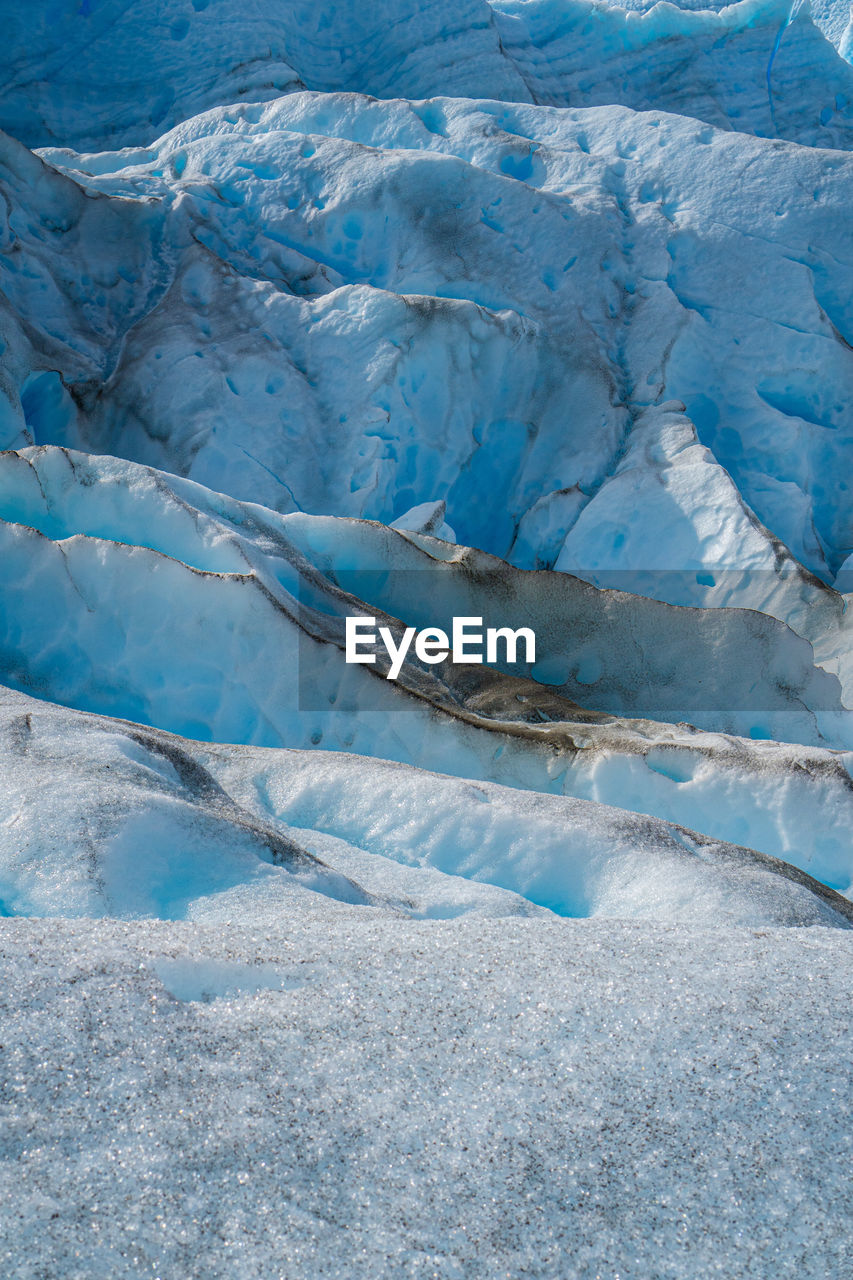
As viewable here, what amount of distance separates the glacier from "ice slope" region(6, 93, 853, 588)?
5 cm

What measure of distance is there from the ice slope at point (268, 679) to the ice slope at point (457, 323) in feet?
9.48

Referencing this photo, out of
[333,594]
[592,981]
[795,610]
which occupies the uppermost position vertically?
[592,981]

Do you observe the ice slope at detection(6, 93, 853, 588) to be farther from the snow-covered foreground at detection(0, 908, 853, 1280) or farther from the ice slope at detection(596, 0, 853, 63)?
the ice slope at detection(596, 0, 853, 63)

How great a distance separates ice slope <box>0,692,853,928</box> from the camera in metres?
2.53

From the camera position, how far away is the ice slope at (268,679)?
4836 millimetres

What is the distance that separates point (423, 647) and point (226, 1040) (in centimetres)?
470

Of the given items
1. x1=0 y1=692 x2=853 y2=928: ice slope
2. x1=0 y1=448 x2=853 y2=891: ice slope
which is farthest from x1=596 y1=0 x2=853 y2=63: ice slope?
x1=0 y1=692 x2=853 y2=928: ice slope

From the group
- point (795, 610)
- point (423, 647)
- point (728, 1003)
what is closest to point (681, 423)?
point (795, 610)

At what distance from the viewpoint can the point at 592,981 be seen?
1.76 metres

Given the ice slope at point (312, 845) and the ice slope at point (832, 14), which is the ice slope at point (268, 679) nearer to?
the ice slope at point (312, 845)

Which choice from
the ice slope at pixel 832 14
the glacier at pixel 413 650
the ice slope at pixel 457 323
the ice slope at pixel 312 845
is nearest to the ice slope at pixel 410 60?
the glacier at pixel 413 650

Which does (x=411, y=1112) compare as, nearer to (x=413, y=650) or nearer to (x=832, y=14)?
(x=413, y=650)

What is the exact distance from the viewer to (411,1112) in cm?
143

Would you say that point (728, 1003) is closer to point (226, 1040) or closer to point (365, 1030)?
point (365, 1030)
